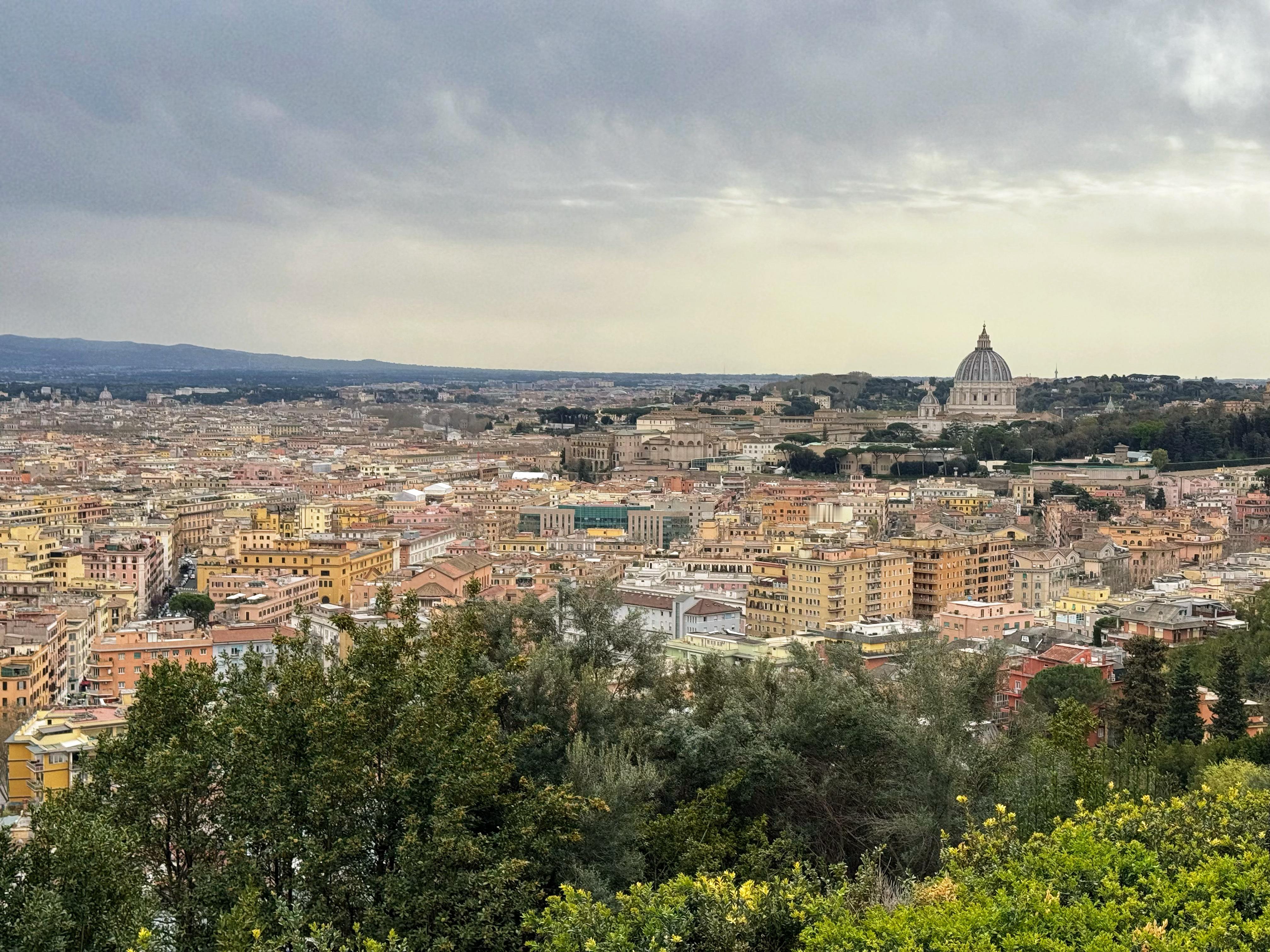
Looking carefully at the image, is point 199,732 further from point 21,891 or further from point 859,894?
point 859,894

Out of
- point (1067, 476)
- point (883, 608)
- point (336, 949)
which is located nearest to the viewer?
point (336, 949)

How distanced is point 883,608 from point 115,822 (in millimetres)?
22553

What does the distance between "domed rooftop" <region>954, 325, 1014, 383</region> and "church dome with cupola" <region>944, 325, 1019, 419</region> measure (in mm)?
19

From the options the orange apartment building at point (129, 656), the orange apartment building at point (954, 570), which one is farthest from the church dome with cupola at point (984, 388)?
the orange apartment building at point (129, 656)

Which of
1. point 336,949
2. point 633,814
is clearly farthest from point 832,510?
point 336,949

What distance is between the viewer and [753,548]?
116 ft

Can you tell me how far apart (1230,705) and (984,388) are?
261ft

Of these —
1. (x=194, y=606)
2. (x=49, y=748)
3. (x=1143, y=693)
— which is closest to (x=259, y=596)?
(x=194, y=606)

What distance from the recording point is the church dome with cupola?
309 feet

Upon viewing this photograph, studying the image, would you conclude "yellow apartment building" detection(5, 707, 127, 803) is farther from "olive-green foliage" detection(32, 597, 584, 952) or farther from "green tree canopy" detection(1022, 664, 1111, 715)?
"green tree canopy" detection(1022, 664, 1111, 715)

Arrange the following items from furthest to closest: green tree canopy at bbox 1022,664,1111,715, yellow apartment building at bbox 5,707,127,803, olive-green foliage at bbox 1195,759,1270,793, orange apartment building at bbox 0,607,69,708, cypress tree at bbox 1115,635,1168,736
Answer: orange apartment building at bbox 0,607,69,708 → green tree canopy at bbox 1022,664,1111,715 → cypress tree at bbox 1115,635,1168,736 → yellow apartment building at bbox 5,707,127,803 → olive-green foliage at bbox 1195,759,1270,793

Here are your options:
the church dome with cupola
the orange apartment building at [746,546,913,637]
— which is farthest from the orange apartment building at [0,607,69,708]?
the church dome with cupola

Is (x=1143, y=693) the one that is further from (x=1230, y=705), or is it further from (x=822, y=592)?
(x=822, y=592)

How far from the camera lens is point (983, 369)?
9512 centimetres
